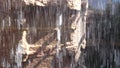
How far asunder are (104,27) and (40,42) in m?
4.39

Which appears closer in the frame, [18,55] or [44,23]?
[18,55]

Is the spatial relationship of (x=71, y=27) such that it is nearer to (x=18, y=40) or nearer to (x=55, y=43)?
(x=55, y=43)

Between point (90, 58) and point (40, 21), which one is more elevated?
point (40, 21)

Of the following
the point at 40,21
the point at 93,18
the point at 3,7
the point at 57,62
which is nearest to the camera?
the point at 3,7

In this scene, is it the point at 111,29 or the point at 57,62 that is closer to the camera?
the point at 57,62

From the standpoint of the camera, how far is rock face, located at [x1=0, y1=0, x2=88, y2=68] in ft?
10.9

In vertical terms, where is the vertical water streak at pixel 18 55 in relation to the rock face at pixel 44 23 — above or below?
below

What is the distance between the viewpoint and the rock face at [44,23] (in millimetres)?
3326

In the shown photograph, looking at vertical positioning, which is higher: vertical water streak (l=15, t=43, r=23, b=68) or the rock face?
the rock face

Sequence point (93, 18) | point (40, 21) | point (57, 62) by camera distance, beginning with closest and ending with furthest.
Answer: point (40, 21) < point (57, 62) < point (93, 18)

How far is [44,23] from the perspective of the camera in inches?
142

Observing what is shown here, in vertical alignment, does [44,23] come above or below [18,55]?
above

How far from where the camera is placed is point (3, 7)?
10.8 feet

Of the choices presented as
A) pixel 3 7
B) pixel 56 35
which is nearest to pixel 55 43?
pixel 56 35
